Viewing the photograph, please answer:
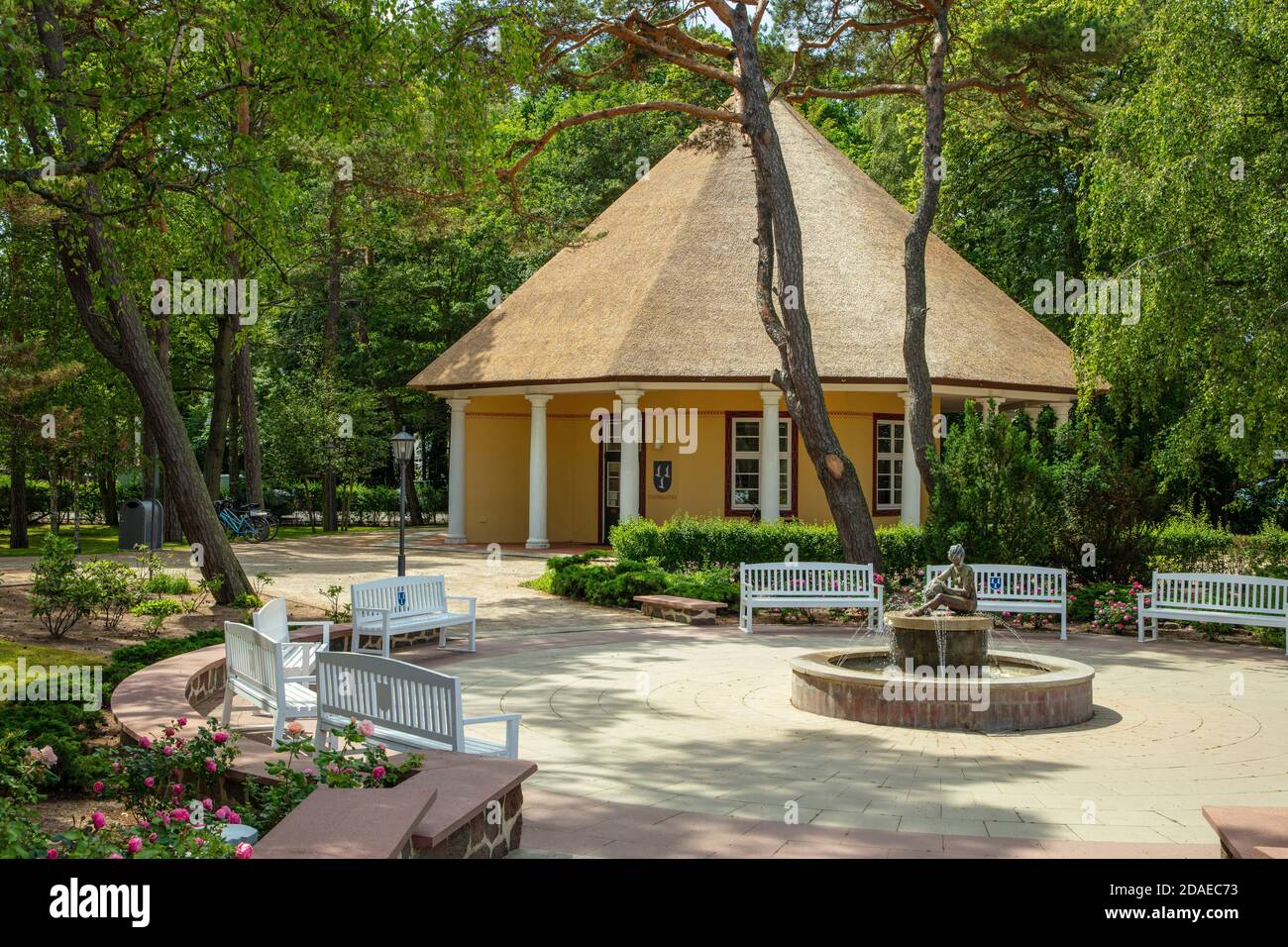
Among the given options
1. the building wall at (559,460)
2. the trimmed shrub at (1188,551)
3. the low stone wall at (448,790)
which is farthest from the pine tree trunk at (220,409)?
the trimmed shrub at (1188,551)

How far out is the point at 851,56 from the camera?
68.3 ft

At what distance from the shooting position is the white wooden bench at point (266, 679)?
7637 millimetres

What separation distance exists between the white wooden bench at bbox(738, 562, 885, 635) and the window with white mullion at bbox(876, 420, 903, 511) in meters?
11.4

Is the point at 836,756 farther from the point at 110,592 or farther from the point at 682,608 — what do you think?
the point at 110,592

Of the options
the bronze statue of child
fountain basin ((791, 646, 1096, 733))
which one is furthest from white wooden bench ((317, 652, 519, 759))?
the bronze statue of child

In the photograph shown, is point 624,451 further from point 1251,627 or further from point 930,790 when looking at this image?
point 930,790

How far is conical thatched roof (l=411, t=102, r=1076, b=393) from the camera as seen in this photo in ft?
80.0

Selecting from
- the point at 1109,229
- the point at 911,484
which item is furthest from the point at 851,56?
the point at 911,484

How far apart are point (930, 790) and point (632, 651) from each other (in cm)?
630

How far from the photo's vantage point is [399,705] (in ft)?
23.3

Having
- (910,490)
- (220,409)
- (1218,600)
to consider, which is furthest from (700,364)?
(1218,600)

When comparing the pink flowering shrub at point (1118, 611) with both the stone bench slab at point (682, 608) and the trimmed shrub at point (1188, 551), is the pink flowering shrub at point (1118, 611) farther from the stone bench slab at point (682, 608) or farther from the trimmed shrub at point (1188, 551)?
the stone bench slab at point (682, 608)

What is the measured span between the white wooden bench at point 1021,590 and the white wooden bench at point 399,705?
8910 millimetres

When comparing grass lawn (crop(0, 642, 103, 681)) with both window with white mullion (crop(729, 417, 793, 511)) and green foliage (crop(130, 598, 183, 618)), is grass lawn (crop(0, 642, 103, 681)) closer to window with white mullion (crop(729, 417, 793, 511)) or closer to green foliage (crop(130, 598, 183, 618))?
green foliage (crop(130, 598, 183, 618))
